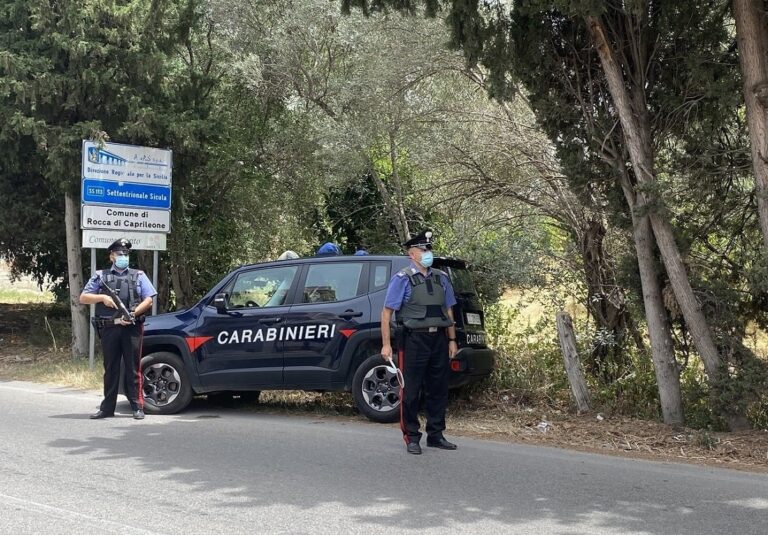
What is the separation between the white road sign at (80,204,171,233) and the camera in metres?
12.6

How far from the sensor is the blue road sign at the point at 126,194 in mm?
12602

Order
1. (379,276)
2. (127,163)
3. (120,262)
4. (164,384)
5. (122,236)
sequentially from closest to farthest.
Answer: (379,276) < (120,262) < (164,384) < (122,236) < (127,163)

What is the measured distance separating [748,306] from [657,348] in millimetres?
990

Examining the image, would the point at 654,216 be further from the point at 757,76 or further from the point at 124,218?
the point at 124,218

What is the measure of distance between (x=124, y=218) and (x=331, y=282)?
17.6ft

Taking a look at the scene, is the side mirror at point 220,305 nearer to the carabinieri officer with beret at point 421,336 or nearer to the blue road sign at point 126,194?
the carabinieri officer with beret at point 421,336

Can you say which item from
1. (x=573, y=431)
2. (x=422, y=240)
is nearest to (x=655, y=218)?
(x=573, y=431)

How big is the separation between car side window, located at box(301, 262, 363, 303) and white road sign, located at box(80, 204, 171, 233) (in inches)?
198

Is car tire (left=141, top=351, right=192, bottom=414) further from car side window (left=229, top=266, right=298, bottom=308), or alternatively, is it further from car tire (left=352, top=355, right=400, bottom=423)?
car tire (left=352, top=355, right=400, bottom=423)

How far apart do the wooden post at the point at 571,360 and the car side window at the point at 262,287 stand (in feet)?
9.99

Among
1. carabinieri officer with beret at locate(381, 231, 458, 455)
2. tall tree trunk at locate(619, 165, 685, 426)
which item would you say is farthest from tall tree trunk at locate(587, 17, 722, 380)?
carabinieri officer with beret at locate(381, 231, 458, 455)

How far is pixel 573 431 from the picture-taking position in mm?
8445

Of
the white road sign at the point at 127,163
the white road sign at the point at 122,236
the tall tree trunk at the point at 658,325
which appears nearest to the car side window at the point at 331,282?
the tall tree trunk at the point at 658,325

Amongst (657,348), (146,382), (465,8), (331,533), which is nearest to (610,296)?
(657,348)
